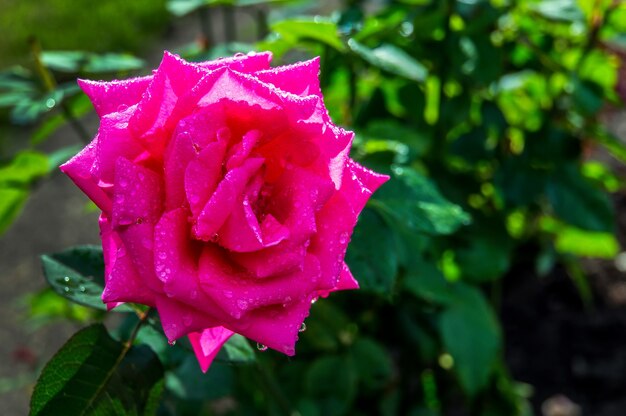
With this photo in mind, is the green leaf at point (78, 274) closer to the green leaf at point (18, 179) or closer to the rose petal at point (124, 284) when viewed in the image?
the rose petal at point (124, 284)

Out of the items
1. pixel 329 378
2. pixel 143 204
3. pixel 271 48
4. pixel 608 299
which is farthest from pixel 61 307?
pixel 608 299

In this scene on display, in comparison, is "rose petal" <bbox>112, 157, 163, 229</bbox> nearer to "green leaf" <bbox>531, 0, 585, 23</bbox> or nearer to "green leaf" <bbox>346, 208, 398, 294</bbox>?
"green leaf" <bbox>346, 208, 398, 294</bbox>

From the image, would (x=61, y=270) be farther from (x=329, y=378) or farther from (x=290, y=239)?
(x=329, y=378)

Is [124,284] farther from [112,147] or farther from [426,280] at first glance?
[426,280]

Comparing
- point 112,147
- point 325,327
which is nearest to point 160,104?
point 112,147

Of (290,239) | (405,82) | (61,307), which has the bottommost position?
(61,307)
